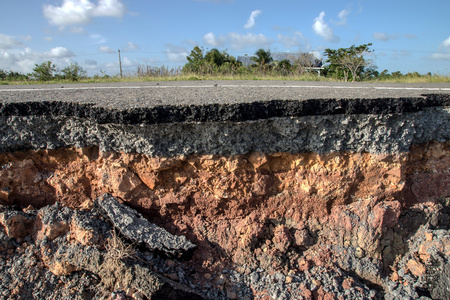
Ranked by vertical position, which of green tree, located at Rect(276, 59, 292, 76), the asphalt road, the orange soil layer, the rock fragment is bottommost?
the rock fragment

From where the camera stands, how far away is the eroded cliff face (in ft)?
8.00

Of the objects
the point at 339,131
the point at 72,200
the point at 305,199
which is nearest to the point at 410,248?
the point at 305,199

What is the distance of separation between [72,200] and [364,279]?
293 cm

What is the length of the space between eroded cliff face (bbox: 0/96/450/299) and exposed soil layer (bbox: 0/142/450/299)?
0.01 m

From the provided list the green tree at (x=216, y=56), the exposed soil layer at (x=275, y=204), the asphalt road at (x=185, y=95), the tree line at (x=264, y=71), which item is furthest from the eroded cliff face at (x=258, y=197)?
the green tree at (x=216, y=56)

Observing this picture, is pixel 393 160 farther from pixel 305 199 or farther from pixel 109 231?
pixel 109 231

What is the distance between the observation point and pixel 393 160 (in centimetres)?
257

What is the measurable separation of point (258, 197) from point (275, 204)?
0.18 meters

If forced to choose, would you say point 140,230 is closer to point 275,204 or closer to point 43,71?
point 275,204

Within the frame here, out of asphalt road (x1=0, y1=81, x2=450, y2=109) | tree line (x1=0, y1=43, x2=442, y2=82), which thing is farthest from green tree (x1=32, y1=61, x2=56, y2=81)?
asphalt road (x1=0, y1=81, x2=450, y2=109)

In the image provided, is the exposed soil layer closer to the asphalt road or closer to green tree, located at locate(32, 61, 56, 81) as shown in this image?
the asphalt road

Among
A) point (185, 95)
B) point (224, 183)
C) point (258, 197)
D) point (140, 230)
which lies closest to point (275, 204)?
point (258, 197)

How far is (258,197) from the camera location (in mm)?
2646

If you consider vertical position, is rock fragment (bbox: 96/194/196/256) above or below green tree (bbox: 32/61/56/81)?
below
